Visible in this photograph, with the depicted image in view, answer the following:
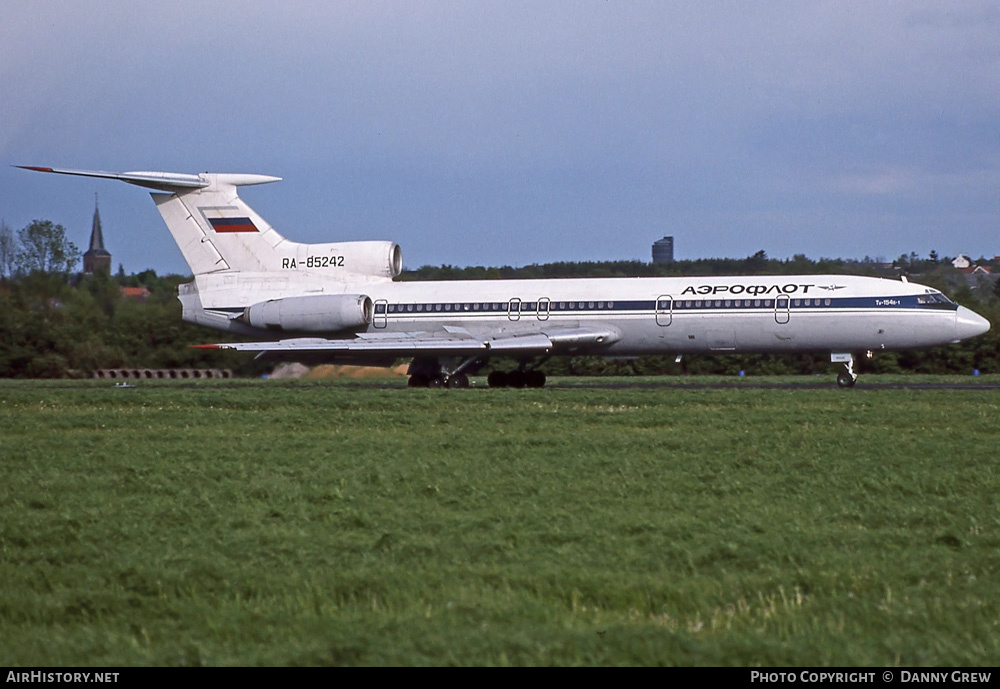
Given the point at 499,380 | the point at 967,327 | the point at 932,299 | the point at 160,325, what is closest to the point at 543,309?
the point at 499,380

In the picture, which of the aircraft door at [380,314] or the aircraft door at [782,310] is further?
the aircraft door at [380,314]

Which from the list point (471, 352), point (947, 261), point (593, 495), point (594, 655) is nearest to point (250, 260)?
point (471, 352)

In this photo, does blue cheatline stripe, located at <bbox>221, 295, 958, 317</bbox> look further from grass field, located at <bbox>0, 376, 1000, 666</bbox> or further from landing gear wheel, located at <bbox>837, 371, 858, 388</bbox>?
grass field, located at <bbox>0, 376, 1000, 666</bbox>

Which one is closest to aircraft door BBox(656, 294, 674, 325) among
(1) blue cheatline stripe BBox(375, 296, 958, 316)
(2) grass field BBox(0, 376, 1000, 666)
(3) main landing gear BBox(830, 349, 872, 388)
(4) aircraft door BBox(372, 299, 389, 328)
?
(1) blue cheatline stripe BBox(375, 296, 958, 316)

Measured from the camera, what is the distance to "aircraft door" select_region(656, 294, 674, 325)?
96.8ft

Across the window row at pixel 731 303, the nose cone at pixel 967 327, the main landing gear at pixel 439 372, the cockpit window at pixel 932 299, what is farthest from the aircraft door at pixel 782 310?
the main landing gear at pixel 439 372

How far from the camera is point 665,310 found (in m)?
29.5

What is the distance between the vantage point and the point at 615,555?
7957 millimetres

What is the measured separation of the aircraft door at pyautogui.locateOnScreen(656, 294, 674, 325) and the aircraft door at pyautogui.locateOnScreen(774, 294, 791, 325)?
2580 millimetres

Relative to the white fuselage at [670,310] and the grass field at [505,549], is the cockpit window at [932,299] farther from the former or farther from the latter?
the grass field at [505,549]

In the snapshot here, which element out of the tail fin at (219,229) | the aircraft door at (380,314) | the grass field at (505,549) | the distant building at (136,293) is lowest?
the grass field at (505,549)

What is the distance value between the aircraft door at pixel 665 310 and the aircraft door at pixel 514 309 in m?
3.69

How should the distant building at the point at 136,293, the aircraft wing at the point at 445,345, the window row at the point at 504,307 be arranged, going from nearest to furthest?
the aircraft wing at the point at 445,345 < the window row at the point at 504,307 < the distant building at the point at 136,293

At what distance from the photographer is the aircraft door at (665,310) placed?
96.8 ft
